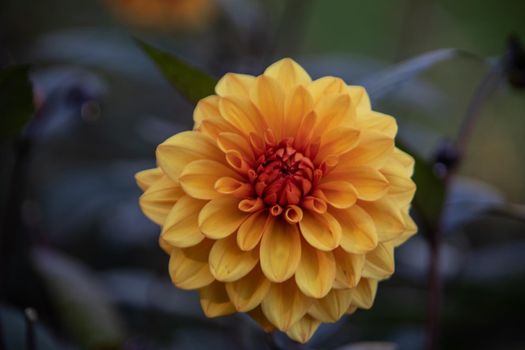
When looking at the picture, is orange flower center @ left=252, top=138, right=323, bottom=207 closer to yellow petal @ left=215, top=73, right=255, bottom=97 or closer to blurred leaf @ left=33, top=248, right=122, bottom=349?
yellow petal @ left=215, top=73, right=255, bottom=97

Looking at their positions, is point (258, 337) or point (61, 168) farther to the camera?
point (61, 168)

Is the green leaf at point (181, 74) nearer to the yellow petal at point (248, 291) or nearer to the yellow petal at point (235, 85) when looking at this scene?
the yellow petal at point (235, 85)

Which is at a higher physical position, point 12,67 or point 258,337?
point 12,67

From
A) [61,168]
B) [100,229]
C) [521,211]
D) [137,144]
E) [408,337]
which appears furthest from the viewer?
[61,168]

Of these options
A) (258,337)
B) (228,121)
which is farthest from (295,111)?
(258,337)

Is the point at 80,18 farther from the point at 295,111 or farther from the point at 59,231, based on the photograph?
the point at 295,111

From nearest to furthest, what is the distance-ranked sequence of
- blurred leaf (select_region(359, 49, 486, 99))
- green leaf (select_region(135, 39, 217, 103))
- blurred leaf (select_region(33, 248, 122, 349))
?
green leaf (select_region(135, 39, 217, 103)) → blurred leaf (select_region(359, 49, 486, 99)) → blurred leaf (select_region(33, 248, 122, 349))

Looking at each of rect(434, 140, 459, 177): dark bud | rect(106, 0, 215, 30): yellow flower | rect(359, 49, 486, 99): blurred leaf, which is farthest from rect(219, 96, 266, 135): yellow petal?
rect(106, 0, 215, 30): yellow flower
